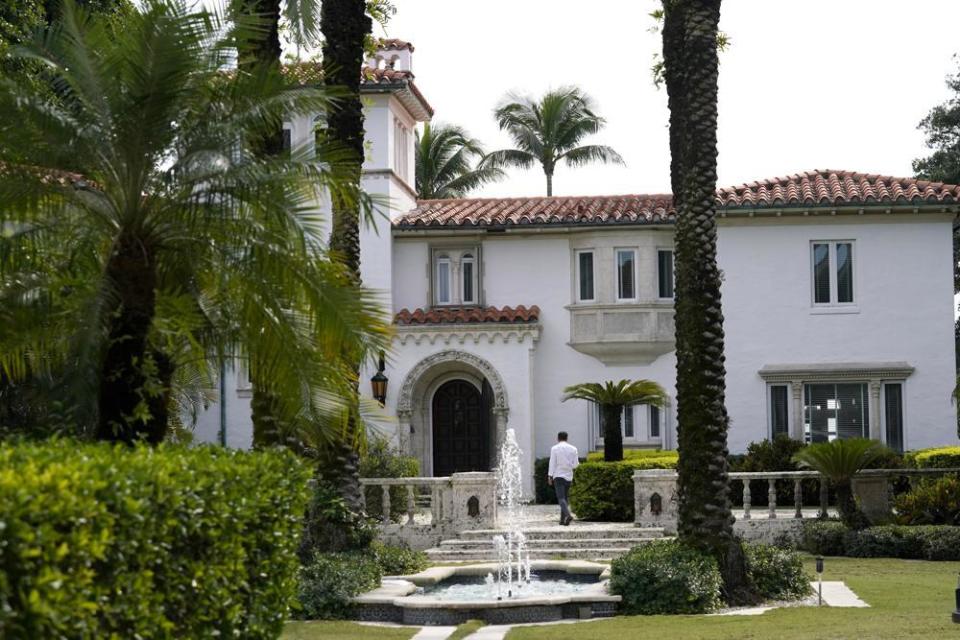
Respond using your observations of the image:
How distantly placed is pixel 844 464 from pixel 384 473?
28.4ft

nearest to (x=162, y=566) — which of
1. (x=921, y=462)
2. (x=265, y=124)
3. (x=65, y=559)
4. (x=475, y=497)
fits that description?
(x=65, y=559)

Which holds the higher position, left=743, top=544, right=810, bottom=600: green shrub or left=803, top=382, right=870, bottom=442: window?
left=803, top=382, right=870, bottom=442: window

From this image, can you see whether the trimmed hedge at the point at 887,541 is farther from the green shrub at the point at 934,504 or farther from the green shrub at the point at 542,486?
the green shrub at the point at 542,486

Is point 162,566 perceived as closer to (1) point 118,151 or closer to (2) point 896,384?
(1) point 118,151

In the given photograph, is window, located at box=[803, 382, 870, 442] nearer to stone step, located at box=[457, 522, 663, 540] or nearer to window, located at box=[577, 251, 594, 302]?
window, located at box=[577, 251, 594, 302]

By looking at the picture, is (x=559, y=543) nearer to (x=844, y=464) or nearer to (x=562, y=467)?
(x=562, y=467)

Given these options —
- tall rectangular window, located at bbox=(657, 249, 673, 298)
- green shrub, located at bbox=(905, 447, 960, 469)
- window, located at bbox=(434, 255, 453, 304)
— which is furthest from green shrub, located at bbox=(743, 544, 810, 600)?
window, located at bbox=(434, 255, 453, 304)

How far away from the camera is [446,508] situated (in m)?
26.0

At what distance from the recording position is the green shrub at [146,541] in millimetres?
7332

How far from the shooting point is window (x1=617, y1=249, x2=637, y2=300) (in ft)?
115

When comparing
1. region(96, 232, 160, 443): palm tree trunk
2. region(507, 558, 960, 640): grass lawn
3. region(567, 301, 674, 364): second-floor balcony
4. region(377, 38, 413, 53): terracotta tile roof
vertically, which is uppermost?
region(377, 38, 413, 53): terracotta tile roof

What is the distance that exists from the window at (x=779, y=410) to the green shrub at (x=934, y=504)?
7.91m

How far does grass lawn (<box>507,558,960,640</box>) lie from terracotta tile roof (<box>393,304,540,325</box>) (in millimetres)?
15592

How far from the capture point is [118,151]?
1312 cm
